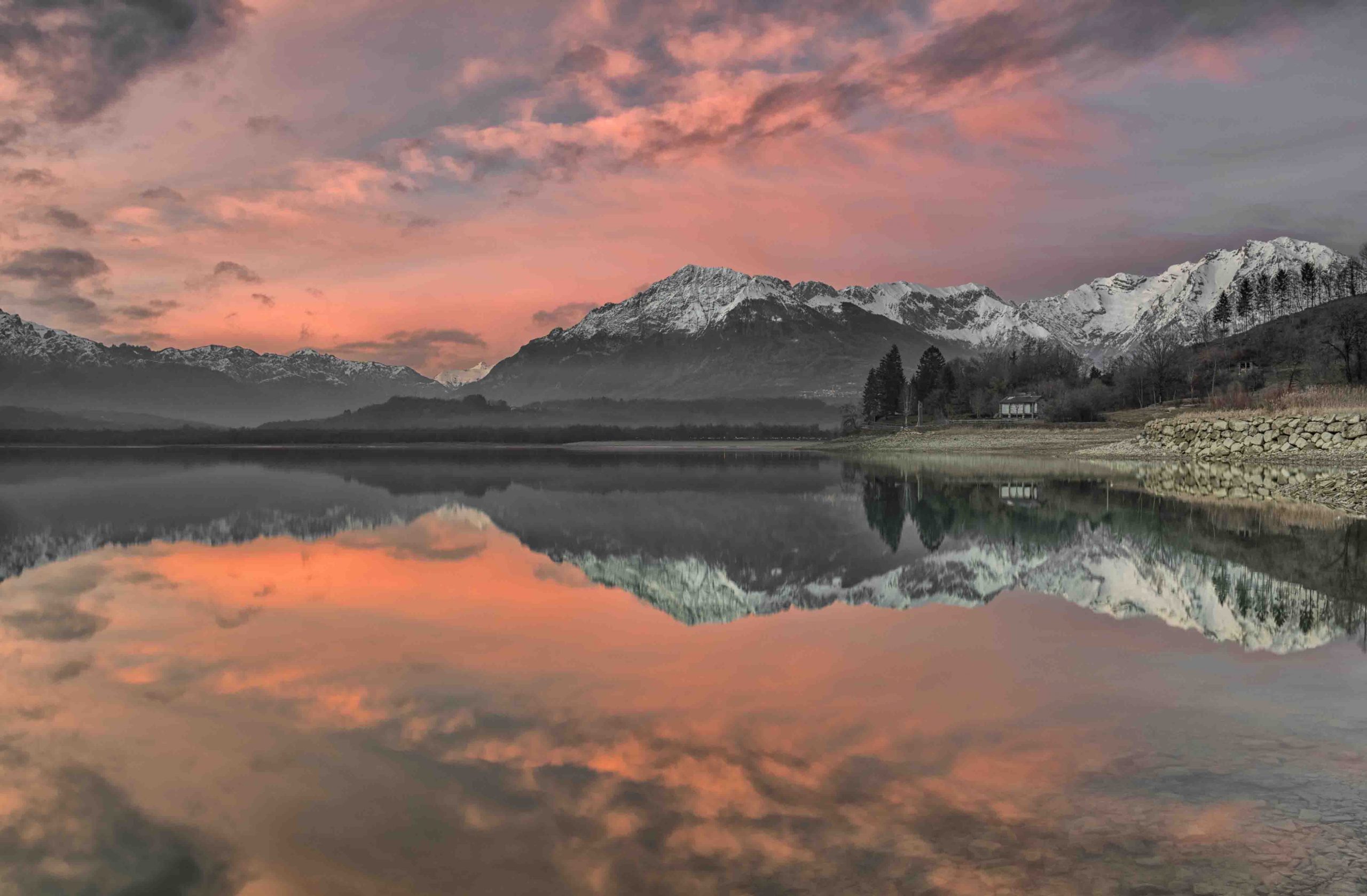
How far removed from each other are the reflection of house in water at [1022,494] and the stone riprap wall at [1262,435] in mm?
14144

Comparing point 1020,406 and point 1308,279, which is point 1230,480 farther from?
point 1308,279

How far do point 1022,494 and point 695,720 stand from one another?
3125cm

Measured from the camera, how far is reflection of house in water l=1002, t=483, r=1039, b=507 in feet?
108

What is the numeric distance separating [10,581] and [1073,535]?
24.2 m

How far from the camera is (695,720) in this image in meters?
8.72

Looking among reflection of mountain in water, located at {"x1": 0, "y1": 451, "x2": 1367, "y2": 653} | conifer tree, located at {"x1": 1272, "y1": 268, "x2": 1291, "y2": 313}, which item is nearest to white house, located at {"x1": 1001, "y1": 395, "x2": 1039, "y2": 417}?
conifer tree, located at {"x1": 1272, "y1": 268, "x2": 1291, "y2": 313}

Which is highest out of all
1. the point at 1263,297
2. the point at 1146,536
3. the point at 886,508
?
the point at 1263,297

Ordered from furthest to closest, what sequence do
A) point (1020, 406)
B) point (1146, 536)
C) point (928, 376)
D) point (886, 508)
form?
point (928, 376) < point (1020, 406) < point (886, 508) < point (1146, 536)

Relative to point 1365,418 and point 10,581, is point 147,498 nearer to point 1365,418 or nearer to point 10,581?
point 10,581

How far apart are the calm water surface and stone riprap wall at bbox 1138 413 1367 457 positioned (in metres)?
25.4

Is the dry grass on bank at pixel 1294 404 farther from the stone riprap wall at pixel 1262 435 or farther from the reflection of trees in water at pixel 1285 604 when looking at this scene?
the reflection of trees in water at pixel 1285 604

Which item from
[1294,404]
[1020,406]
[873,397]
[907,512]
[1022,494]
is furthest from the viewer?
[873,397]

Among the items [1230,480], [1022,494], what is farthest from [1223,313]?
[1022,494]

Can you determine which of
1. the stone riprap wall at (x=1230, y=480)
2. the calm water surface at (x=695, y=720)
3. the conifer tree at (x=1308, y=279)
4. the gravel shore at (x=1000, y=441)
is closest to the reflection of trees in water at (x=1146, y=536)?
the calm water surface at (x=695, y=720)
